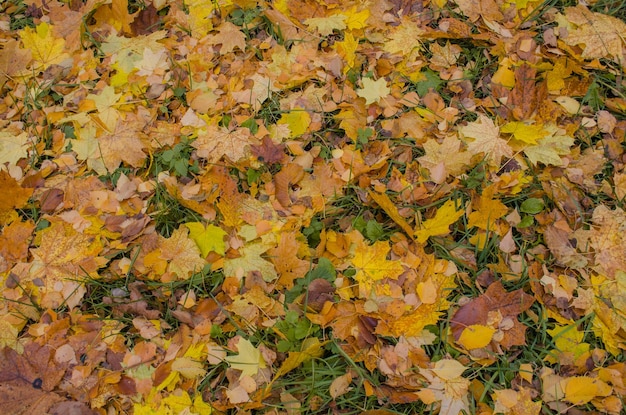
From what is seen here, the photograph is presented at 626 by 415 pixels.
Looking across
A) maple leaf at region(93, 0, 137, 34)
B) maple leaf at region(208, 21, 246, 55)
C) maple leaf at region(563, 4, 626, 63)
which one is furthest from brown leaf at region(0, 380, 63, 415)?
maple leaf at region(563, 4, 626, 63)

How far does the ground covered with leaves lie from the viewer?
5.82 ft

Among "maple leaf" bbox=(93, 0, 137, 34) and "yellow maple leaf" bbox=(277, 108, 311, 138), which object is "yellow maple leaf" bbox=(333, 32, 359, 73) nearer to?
"yellow maple leaf" bbox=(277, 108, 311, 138)

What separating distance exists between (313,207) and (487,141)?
2.69ft

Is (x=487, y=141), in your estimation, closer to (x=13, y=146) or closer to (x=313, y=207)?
(x=313, y=207)

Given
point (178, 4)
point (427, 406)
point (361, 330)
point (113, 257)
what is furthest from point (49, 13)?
point (427, 406)

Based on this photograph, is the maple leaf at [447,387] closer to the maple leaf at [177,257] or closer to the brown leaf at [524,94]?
the maple leaf at [177,257]

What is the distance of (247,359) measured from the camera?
179cm

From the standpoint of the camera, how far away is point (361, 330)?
71.8 inches

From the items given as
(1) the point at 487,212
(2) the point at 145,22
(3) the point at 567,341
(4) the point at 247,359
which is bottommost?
(3) the point at 567,341

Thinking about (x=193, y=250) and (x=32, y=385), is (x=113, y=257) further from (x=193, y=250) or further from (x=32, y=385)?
(x=32, y=385)

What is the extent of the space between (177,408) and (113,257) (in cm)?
69

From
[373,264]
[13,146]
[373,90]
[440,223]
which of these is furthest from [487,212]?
[13,146]

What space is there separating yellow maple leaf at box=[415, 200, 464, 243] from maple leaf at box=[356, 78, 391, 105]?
0.68m

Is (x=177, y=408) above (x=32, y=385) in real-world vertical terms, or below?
below
